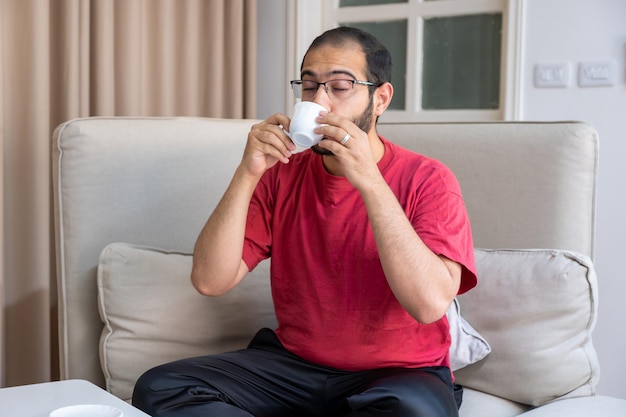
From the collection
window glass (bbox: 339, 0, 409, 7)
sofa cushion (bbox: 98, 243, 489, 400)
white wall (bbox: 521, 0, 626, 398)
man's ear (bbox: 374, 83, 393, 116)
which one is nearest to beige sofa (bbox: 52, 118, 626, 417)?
sofa cushion (bbox: 98, 243, 489, 400)

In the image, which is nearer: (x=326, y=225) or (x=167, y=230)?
(x=326, y=225)

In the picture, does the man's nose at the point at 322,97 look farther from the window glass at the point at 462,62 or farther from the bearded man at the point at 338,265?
the window glass at the point at 462,62

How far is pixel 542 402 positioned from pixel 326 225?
59cm

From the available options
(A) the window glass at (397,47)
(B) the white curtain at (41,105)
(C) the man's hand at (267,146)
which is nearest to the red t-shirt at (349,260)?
(C) the man's hand at (267,146)

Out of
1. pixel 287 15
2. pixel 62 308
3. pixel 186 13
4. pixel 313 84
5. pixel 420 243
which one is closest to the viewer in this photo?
pixel 420 243

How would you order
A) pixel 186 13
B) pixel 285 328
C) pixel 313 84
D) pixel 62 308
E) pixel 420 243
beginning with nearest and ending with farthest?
pixel 420 243, pixel 313 84, pixel 285 328, pixel 62 308, pixel 186 13

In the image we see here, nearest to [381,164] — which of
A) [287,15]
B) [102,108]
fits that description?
[102,108]

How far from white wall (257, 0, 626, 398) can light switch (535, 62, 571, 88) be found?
0.02 metres

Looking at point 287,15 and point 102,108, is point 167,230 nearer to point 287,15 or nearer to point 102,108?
point 102,108

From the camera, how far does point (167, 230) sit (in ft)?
6.30

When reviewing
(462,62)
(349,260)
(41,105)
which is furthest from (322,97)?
(462,62)

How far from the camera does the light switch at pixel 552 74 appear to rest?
2.70 meters

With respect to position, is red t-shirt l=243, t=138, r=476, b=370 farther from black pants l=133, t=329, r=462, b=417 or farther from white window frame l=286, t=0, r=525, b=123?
white window frame l=286, t=0, r=525, b=123

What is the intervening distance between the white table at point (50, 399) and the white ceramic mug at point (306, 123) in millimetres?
541
